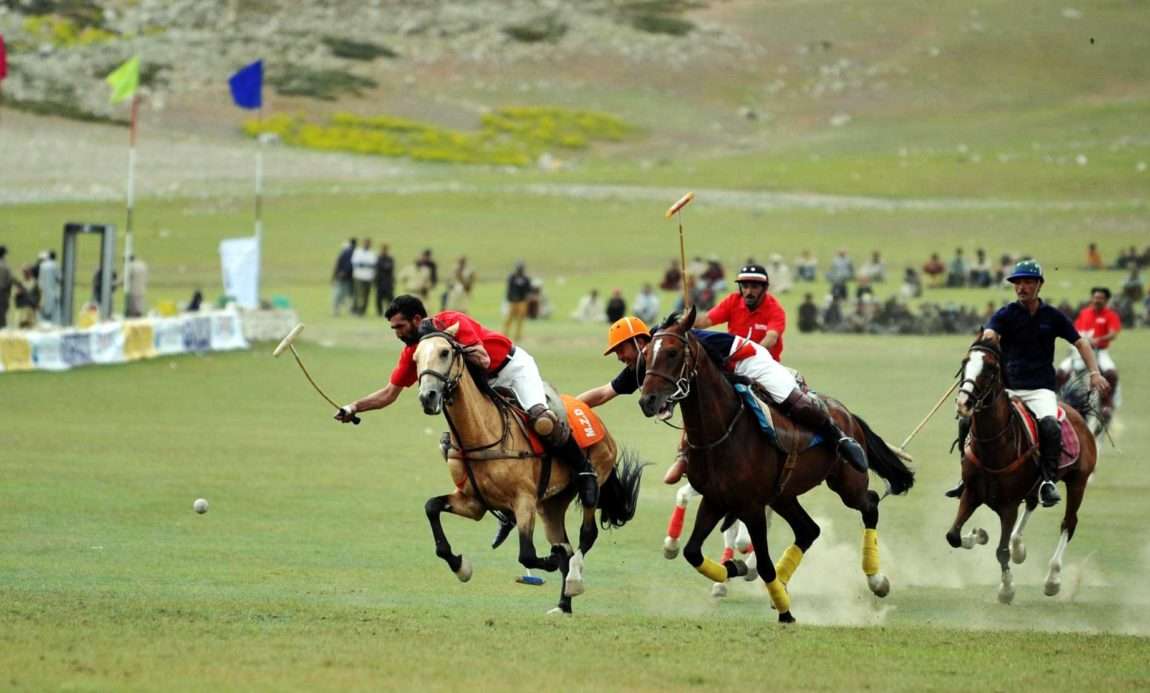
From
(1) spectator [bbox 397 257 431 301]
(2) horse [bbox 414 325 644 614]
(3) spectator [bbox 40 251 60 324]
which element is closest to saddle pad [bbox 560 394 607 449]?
(2) horse [bbox 414 325 644 614]

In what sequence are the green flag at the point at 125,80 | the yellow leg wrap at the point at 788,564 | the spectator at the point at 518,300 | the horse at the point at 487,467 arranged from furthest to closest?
the spectator at the point at 518,300
the green flag at the point at 125,80
the yellow leg wrap at the point at 788,564
the horse at the point at 487,467

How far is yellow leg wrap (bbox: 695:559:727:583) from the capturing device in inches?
571

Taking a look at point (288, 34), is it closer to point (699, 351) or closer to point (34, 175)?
point (34, 175)

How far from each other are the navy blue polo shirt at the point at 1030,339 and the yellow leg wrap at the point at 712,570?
3.68 meters

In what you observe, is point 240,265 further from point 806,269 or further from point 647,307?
point 806,269

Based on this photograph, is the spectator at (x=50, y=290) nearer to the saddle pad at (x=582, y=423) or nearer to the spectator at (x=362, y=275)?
the spectator at (x=362, y=275)

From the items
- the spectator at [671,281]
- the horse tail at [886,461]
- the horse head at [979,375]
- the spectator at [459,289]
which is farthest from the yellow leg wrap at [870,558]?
the spectator at [671,281]

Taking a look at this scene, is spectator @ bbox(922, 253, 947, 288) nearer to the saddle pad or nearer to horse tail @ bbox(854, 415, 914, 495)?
horse tail @ bbox(854, 415, 914, 495)

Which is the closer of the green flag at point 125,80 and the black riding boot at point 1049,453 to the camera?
the black riding boot at point 1049,453

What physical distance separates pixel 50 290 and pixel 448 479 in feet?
64.4

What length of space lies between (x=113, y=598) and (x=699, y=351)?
15.0 feet

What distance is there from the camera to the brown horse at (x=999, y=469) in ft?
52.6

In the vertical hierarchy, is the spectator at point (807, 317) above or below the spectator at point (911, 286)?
below

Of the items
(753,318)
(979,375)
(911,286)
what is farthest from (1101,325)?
(911,286)
